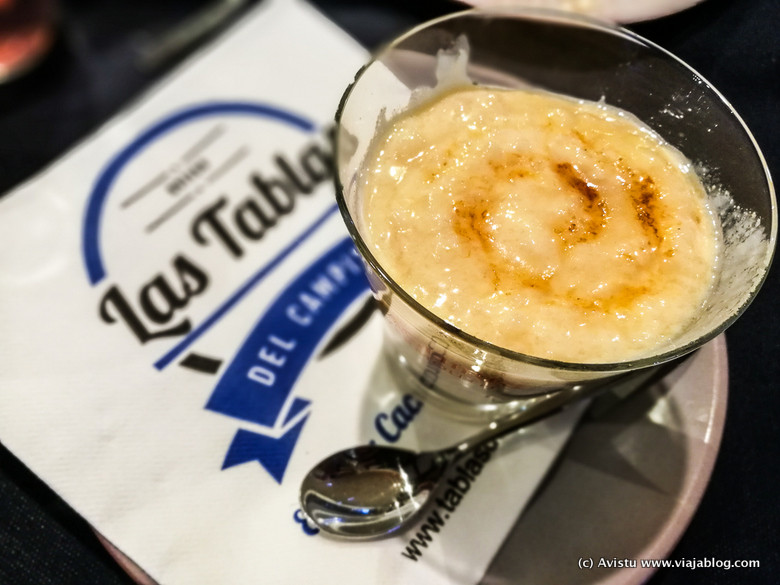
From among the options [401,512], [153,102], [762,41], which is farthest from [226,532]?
[762,41]

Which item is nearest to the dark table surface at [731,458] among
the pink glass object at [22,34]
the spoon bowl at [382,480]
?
the spoon bowl at [382,480]

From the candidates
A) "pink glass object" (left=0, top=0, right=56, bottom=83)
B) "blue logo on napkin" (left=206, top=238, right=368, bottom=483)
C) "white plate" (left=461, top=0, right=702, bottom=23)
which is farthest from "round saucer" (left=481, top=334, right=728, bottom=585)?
"pink glass object" (left=0, top=0, right=56, bottom=83)

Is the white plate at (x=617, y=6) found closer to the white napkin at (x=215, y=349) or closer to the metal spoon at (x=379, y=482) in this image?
the white napkin at (x=215, y=349)

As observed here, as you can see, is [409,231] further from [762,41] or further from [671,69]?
[762,41]

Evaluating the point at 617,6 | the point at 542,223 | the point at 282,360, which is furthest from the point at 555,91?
the point at 282,360

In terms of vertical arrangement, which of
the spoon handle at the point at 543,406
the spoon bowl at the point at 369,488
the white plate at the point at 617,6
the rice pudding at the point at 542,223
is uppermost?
the white plate at the point at 617,6

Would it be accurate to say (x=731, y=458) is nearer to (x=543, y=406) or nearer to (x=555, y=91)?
(x=543, y=406)

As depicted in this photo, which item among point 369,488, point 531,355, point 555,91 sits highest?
point 555,91

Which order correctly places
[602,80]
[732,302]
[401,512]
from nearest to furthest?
[732,302] < [401,512] < [602,80]
